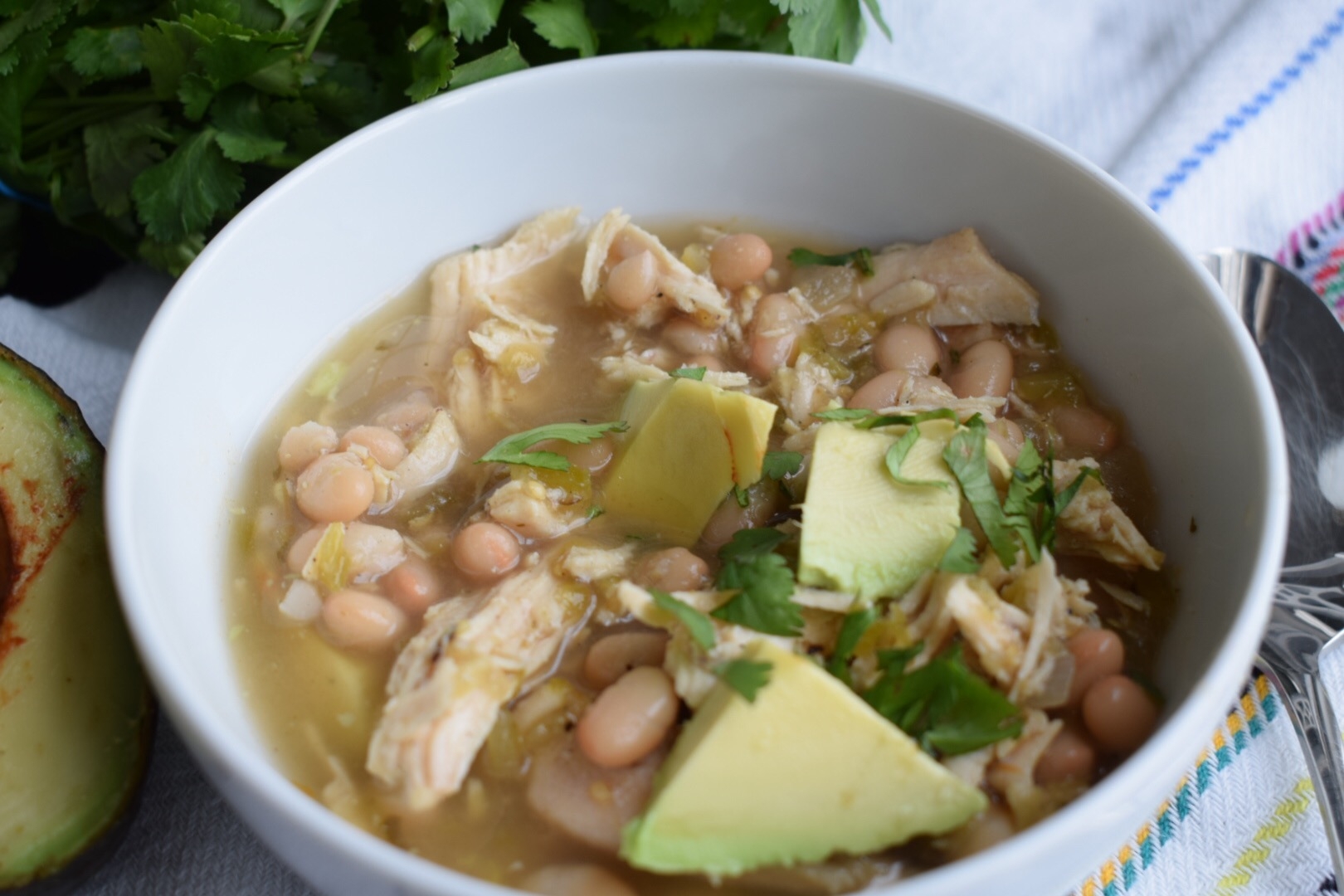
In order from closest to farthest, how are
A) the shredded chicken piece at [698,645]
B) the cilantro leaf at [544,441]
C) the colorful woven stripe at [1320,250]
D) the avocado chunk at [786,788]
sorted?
1. the avocado chunk at [786,788]
2. the shredded chicken piece at [698,645]
3. the cilantro leaf at [544,441]
4. the colorful woven stripe at [1320,250]

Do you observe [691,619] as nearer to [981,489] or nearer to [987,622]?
[987,622]

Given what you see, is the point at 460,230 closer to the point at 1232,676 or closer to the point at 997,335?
the point at 997,335

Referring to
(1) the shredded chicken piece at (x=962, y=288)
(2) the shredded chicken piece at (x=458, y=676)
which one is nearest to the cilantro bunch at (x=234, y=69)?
(1) the shredded chicken piece at (x=962, y=288)

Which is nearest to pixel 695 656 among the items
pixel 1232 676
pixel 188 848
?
pixel 1232 676

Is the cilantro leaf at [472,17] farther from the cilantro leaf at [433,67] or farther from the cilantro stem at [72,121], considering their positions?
the cilantro stem at [72,121]

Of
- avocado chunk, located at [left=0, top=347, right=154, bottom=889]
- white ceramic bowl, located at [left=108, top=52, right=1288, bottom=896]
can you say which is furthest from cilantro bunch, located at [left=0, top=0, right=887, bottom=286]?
avocado chunk, located at [left=0, top=347, right=154, bottom=889]
